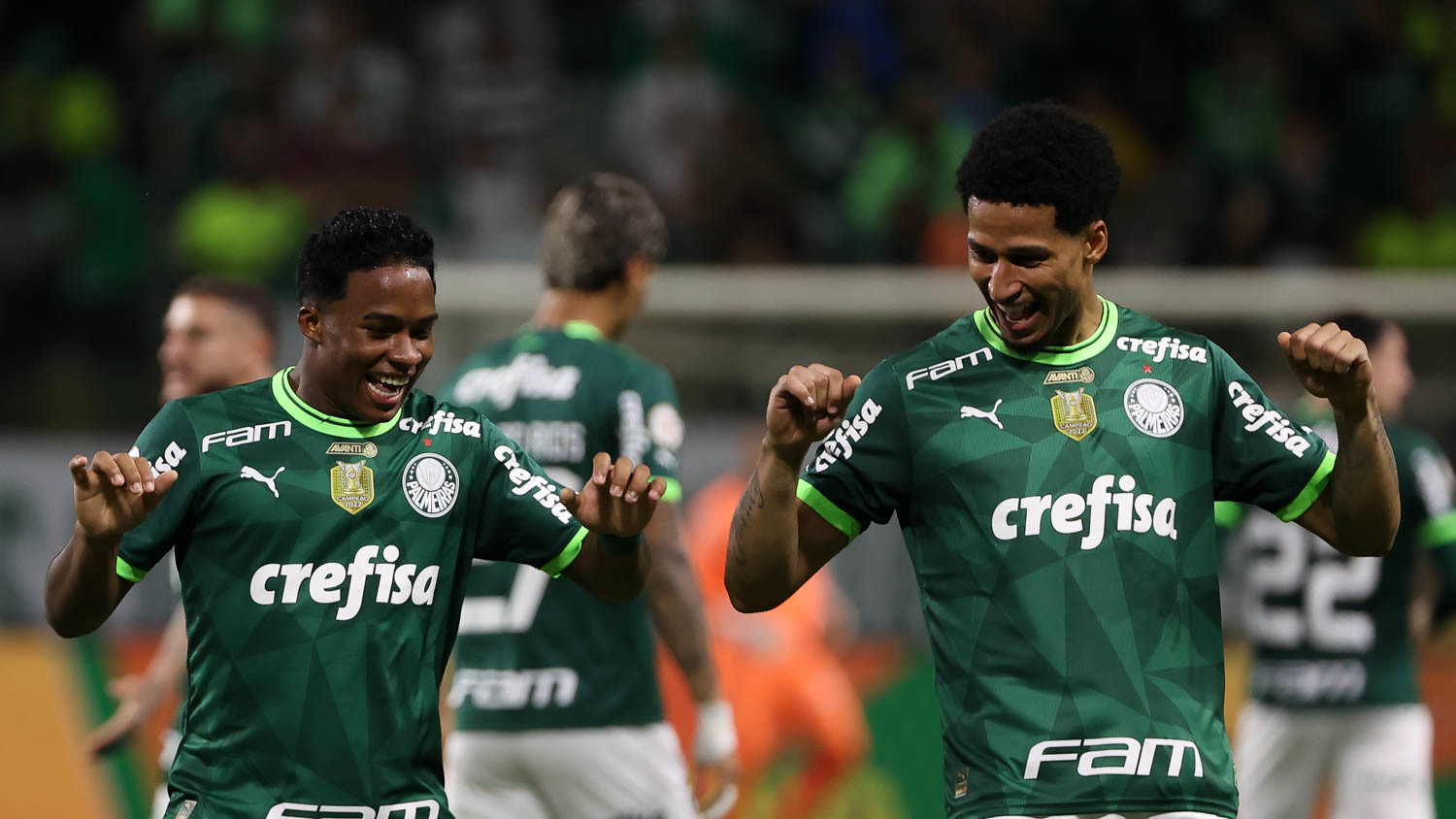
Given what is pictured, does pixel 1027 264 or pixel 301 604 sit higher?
pixel 1027 264

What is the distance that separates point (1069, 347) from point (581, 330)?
7.37 feet

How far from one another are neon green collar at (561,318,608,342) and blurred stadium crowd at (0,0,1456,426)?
19.9 feet

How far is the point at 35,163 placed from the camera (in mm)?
13633

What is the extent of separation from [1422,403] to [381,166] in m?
7.18

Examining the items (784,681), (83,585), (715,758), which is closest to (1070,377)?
(83,585)

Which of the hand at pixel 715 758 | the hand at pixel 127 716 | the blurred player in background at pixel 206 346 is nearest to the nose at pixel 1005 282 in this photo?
the hand at pixel 715 758

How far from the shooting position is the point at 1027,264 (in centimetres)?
400

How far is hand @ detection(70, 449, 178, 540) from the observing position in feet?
11.8

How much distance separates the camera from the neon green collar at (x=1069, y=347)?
13.6ft

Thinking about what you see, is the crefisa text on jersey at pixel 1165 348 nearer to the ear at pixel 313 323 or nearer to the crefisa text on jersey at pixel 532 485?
the crefisa text on jersey at pixel 532 485

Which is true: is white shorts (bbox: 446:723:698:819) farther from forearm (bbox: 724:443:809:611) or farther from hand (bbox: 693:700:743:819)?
forearm (bbox: 724:443:809:611)

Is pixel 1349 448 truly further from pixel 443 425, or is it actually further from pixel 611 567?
pixel 443 425

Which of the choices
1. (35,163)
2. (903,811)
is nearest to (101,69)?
(35,163)

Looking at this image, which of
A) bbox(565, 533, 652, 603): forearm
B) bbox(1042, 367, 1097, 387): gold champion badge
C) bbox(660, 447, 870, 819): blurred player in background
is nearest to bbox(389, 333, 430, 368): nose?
bbox(565, 533, 652, 603): forearm
